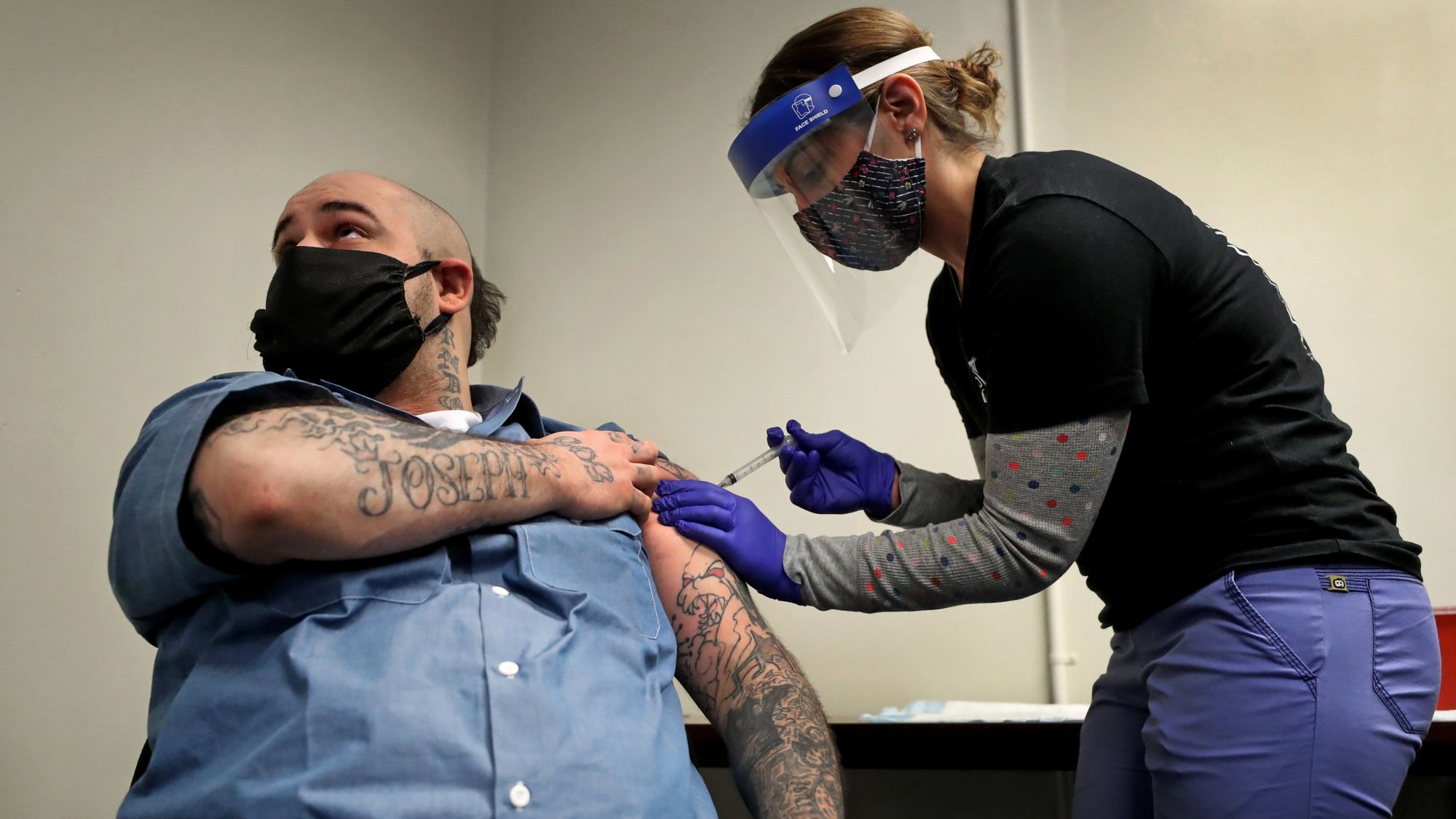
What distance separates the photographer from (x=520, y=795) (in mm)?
992

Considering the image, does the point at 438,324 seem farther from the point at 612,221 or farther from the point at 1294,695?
the point at 612,221

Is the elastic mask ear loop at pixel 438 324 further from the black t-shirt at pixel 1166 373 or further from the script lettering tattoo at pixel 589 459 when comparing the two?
the black t-shirt at pixel 1166 373

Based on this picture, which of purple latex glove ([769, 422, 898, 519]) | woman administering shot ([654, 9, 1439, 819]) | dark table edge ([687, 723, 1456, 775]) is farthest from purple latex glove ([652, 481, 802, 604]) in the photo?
dark table edge ([687, 723, 1456, 775])

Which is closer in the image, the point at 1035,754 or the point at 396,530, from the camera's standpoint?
the point at 396,530

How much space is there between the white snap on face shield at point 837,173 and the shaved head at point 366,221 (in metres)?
0.47

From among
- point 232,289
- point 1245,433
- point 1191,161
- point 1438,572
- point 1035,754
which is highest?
point 1191,161

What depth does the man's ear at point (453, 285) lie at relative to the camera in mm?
1500

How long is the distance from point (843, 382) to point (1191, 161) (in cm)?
98

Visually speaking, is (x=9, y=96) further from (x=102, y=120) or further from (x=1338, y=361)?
(x=1338, y=361)

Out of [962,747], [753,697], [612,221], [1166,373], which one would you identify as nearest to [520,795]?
[753,697]

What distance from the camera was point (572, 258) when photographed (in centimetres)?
308

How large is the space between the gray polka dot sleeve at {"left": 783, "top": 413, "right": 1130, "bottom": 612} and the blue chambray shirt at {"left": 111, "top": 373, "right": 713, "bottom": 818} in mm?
304

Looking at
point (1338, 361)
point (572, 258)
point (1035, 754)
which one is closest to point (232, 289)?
point (572, 258)

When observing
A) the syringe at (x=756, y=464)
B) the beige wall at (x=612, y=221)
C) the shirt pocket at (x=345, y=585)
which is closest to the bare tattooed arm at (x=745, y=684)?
the syringe at (x=756, y=464)
